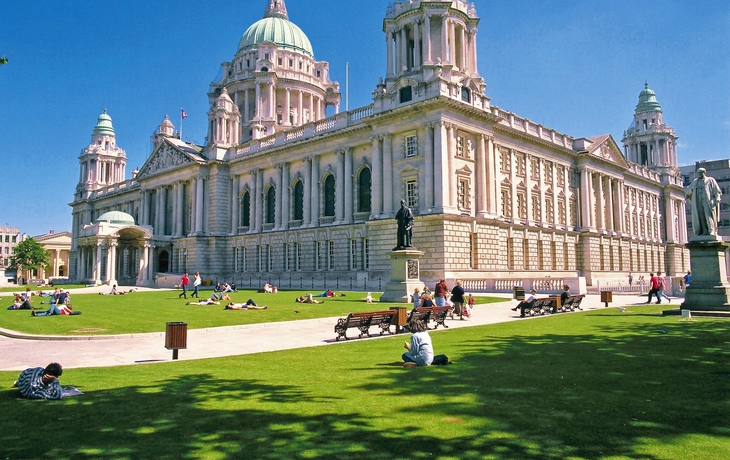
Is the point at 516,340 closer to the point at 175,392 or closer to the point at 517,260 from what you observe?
the point at 175,392

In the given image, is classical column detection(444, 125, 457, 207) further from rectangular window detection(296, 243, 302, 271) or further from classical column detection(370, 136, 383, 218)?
rectangular window detection(296, 243, 302, 271)

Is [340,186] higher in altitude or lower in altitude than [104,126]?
lower

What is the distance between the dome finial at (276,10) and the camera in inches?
3733

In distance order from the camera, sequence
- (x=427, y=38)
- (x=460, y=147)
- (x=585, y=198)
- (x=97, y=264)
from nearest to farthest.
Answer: (x=460, y=147)
(x=427, y=38)
(x=585, y=198)
(x=97, y=264)

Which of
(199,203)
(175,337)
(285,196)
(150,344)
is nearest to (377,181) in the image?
(285,196)

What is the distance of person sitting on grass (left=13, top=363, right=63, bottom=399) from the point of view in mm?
9117

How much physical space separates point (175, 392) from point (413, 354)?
5.04 m

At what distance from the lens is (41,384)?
9.21 m

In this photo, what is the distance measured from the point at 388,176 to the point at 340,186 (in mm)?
7914

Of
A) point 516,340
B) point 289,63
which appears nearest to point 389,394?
point 516,340

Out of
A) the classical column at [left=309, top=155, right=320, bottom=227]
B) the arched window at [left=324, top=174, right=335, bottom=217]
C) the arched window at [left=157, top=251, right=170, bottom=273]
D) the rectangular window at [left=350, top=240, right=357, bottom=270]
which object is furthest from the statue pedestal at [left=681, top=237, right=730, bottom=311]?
the arched window at [left=157, top=251, right=170, bottom=273]

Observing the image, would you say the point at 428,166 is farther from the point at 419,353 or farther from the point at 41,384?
the point at 41,384

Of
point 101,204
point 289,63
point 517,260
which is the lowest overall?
point 517,260

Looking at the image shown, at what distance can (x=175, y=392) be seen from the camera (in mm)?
9523
